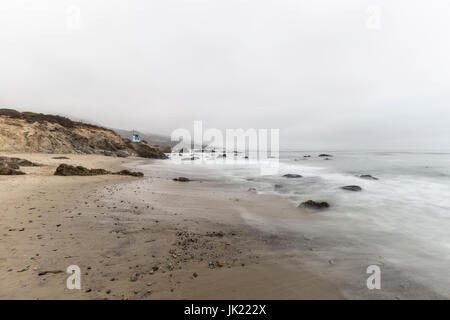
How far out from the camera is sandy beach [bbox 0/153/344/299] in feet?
9.72

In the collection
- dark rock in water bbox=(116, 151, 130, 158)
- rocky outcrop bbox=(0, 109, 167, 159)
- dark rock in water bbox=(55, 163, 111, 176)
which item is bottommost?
dark rock in water bbox=(55, 163, 111, 176)

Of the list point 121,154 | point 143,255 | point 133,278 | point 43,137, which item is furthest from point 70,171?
point 121,154

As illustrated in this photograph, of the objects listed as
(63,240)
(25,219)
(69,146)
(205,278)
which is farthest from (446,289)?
(69,146)

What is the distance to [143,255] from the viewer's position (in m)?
3.88

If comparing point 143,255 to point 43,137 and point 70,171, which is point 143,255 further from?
point 43,137

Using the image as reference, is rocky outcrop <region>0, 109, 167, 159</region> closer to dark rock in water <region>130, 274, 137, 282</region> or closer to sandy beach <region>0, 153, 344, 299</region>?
sandy beach <region>0, 153, 344, 299</region>

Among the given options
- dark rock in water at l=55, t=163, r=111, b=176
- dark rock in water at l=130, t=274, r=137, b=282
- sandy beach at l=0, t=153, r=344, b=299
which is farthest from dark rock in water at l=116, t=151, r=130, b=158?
dark rock in water at l=130, t=274, r=137, b=282

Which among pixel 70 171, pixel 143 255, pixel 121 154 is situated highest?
pixel 121 154

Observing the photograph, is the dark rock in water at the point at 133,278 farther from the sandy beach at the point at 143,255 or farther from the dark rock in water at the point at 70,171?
the dark rock in water at the point at 70,171

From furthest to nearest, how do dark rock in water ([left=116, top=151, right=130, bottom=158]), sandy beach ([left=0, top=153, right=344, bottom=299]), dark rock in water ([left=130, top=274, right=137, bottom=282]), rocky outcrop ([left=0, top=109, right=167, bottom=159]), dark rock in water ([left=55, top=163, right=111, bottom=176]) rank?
dark rock in water ([left=116, top=151, right=130, bottom=158]) → rocky outcrop ([left=0, top=109, right=167, bottom=159]) → dark rock in water ([left=55, top=163, right=111, bottom=176]) → dark rock in water ([left=130, top=274, right=137, bottom=282]) → sandy beach ([left=0, top=153, right=344, bottom=299])

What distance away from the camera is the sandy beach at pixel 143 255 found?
2.96m

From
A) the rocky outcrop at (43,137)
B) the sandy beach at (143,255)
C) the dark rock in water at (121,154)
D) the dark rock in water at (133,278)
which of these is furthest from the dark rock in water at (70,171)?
the dark rock in water at (121,154)

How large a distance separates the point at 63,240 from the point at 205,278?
11.0 feet
